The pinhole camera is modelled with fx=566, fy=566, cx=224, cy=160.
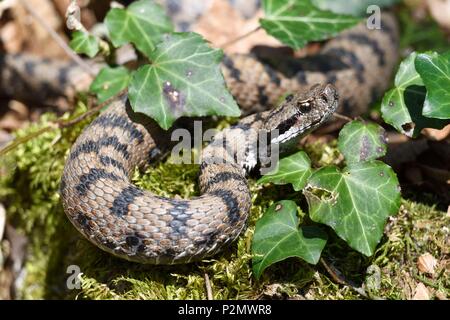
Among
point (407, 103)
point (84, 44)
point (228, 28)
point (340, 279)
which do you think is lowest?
point (340, 279)

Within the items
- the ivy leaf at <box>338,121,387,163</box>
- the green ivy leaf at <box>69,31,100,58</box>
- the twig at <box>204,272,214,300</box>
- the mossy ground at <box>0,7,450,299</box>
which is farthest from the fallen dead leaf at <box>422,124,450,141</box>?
the green ivy leaf at <box>69,31,100,58</box>

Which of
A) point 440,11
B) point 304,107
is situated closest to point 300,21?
point 304,107

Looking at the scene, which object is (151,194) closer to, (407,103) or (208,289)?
(208,289)

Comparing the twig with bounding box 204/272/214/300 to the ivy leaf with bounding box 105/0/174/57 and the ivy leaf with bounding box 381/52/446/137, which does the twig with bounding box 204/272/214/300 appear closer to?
the ivy leaf with bounding box 381/52/446/137

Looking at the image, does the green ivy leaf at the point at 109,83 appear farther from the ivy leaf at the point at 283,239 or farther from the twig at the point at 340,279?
the twig at the point at 340,279

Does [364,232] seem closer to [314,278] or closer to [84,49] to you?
[314,278]

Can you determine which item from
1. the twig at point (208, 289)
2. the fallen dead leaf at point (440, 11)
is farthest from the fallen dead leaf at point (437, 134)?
the fallen dead leaf at point (440, 11)

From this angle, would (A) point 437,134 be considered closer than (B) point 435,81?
No
